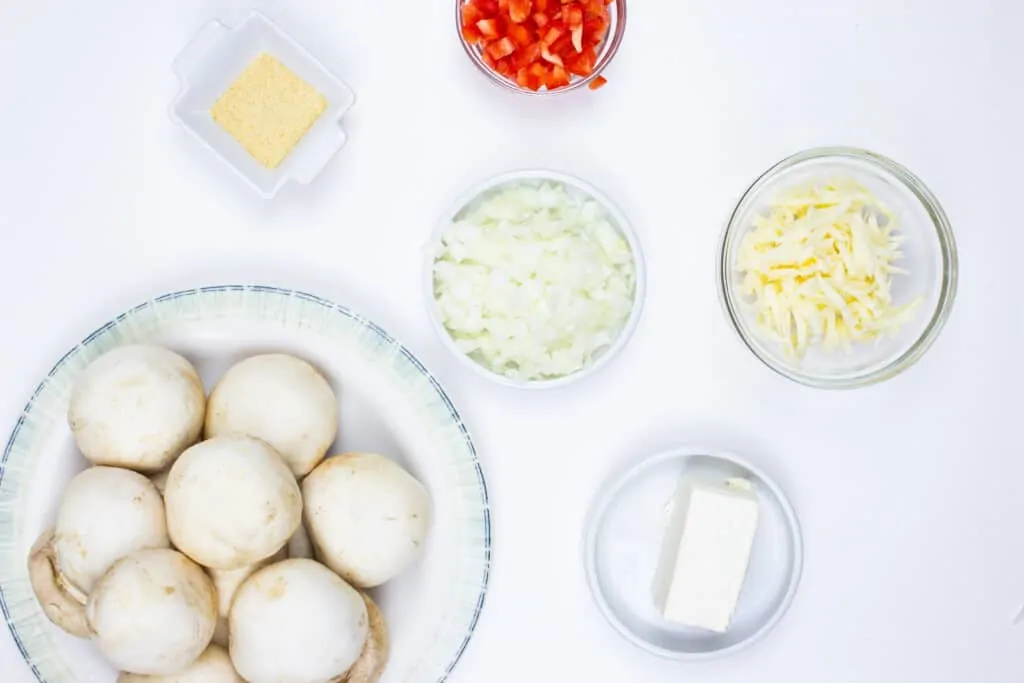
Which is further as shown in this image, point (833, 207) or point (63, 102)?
point (63, 102)

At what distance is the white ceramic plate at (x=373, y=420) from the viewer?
93 centimetres

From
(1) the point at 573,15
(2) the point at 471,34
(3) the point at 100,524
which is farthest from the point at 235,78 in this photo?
(3) the point at 100,524

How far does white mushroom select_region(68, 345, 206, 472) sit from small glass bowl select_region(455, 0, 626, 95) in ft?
1.36

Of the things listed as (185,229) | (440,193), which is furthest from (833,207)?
(185,229)

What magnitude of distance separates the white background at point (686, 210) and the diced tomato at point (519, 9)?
95mm

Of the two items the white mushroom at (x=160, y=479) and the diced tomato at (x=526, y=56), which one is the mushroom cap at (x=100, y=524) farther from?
the diced tomato at (x=526, y=56)

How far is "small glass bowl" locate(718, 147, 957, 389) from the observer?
940mm

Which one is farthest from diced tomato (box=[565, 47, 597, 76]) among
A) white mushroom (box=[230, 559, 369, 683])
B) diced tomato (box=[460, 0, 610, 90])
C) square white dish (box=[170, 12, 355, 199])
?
white mushroom (box=[230, 559, 369, 683])

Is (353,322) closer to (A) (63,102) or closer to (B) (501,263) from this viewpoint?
(B) (501,263)

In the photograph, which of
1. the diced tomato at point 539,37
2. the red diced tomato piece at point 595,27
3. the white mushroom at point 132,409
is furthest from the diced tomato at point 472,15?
the white mushroom at point 132,409

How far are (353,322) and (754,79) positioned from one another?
48cm

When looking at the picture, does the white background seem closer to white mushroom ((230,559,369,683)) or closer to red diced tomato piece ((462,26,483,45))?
red diced tomato piece ((462,26,483,45))

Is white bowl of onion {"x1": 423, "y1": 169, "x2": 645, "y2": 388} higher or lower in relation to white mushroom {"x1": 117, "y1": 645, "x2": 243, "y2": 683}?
higher

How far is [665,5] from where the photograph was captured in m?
1.03
